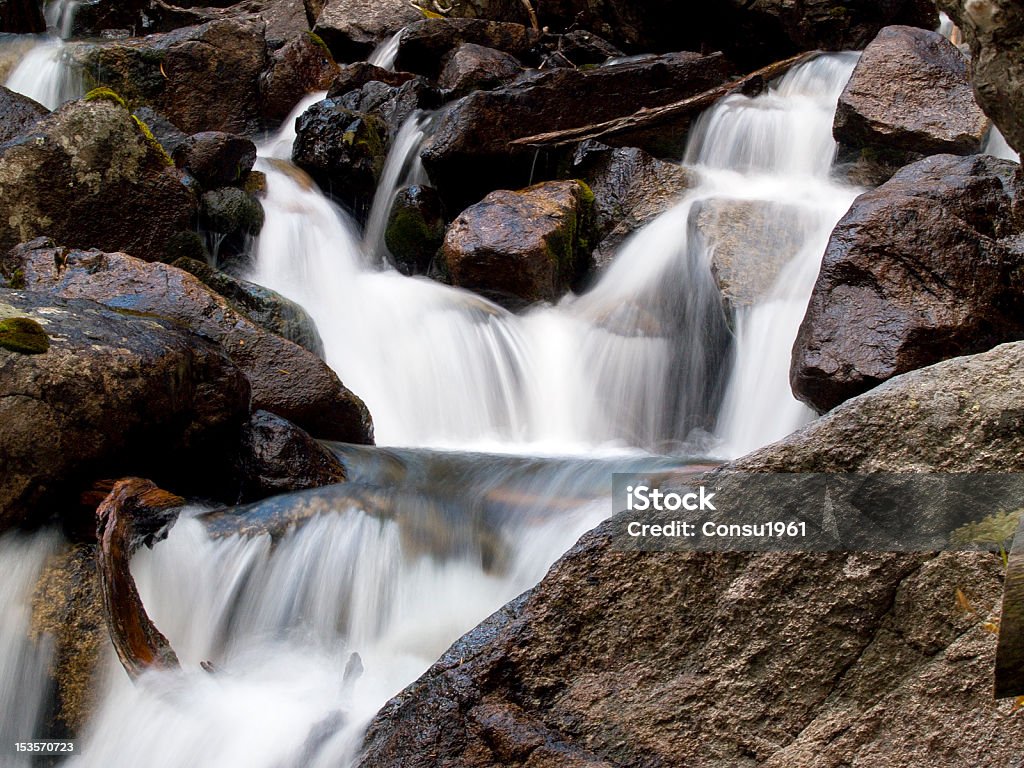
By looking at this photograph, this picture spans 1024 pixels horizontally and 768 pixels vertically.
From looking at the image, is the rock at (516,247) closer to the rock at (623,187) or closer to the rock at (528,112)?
the rock at (623,187)

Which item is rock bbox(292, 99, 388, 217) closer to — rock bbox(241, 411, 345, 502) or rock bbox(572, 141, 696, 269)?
rock bbox(572, 141, 696, 269)

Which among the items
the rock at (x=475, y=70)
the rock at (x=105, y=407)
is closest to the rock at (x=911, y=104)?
the rock at (x=475, y=70)

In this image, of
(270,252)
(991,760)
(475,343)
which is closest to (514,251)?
(475,343)

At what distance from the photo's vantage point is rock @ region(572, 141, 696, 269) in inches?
368

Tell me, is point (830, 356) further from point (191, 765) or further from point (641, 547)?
point (191, 765)

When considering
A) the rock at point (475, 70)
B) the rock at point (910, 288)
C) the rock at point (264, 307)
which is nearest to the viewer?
the rock at point (910, 288)

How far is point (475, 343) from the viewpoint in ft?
26.3

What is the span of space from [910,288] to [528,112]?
5.32 metres

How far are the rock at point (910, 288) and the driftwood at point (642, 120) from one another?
4.52 m

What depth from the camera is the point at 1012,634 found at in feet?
5.01

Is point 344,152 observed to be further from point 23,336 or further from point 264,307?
point 23,336

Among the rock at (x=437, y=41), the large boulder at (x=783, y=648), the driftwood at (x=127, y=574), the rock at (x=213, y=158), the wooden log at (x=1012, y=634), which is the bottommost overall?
the driftwood at (x=127, y=574)

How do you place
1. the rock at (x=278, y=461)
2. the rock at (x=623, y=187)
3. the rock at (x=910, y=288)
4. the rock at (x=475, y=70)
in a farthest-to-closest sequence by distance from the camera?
the rock at (x=475, y=70) → the rock at (x=623, y=187) → the rock at (x=910, y=288) → the rock at (x=278, y=461)

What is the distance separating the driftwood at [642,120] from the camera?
10000 millimetres
